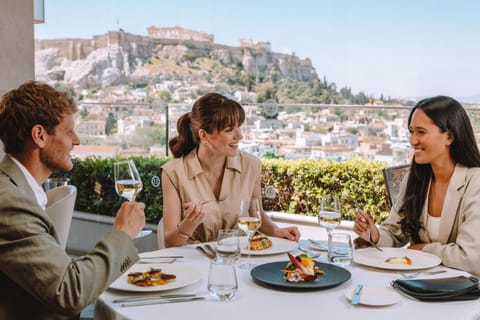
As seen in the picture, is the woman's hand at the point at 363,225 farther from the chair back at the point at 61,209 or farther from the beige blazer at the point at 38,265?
the chair back at the point at 61,209

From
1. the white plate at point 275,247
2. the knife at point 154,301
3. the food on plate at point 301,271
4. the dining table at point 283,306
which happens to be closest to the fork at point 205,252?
the white plate at point 275,247

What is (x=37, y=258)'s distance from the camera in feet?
4.85

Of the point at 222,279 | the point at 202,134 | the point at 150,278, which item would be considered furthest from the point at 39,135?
the point at 202,134

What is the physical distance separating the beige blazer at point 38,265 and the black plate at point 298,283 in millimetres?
470

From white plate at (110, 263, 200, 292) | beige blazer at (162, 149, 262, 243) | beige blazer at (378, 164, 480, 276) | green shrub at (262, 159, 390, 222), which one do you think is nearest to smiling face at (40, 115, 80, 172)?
white plate at (110, 263, 200, 292)

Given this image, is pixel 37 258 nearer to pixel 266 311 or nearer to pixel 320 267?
pixel 266 311

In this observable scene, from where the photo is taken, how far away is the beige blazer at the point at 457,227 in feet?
7.11

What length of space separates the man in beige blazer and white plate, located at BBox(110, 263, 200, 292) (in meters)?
0.11

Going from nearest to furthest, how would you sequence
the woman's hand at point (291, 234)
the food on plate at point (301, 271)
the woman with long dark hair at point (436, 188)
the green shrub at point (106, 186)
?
1. the food on plate at point (301, 271)
2. the woman with long dark hair at point (436, 188)
3. the woman's hand at point (291, 234)
4. the green shrub at point (106, 186)

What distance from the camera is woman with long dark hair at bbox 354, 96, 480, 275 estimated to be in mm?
A: 2361

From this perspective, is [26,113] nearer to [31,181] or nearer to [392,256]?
[31,181]

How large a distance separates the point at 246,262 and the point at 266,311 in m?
0.51

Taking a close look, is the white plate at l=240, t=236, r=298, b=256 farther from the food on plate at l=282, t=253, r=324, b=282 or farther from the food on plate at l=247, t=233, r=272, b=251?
the food on plate at l=282, t=253, r=324, b=282

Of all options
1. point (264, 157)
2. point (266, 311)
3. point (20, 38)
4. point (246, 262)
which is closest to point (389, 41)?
point (264, 157)
